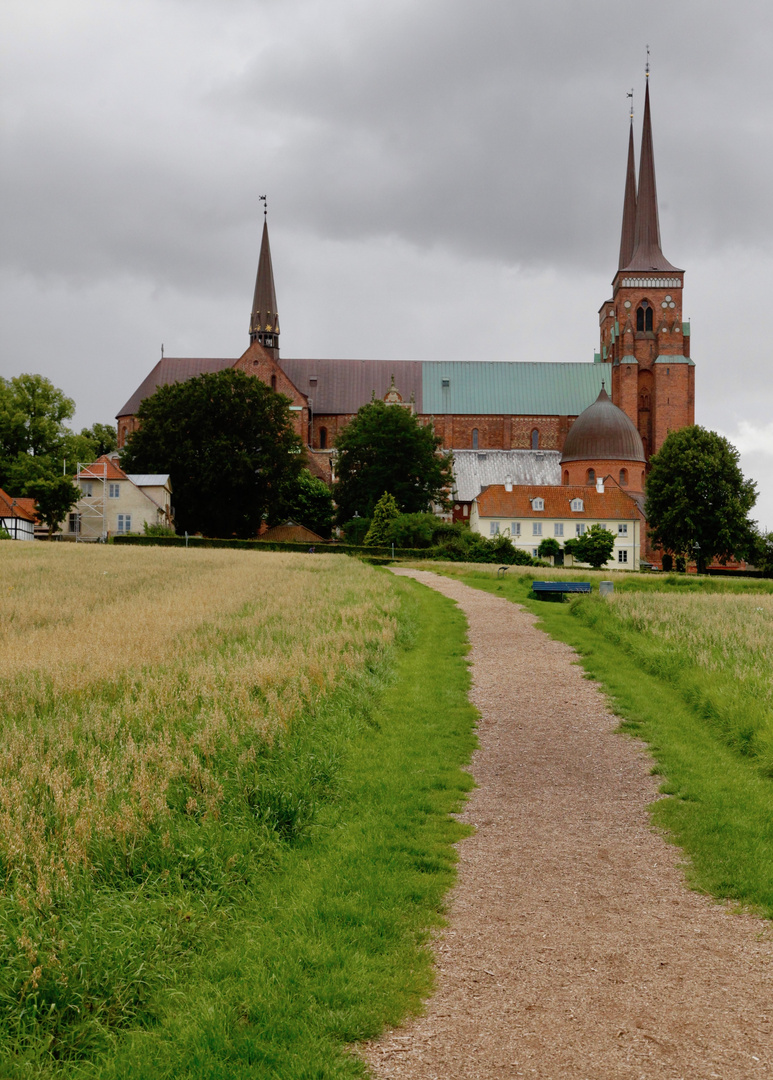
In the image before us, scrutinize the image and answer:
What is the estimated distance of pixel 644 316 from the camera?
86.1 metres

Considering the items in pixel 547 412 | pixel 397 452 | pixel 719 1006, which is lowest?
pixel 719 1006

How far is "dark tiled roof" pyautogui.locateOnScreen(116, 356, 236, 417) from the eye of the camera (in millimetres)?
88375

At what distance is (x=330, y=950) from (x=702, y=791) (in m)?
4.53

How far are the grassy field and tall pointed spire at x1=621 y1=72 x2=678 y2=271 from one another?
7761 centimetres

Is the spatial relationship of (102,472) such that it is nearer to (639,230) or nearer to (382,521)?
(382,521)

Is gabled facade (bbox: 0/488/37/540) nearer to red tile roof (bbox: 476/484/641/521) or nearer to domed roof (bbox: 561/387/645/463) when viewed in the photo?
red tile roof (bbox: 476/484/641/521)

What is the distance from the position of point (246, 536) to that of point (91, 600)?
4394 centimetres

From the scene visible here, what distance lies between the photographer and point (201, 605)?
19312 millimetres

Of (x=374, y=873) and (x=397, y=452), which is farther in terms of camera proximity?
(x=397, y=452)

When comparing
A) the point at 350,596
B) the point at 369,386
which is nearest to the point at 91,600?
the point at 350,596

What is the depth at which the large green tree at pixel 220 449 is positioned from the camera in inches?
2404

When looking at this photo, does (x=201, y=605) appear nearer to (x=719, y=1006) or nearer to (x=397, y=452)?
(x=719, y=1006)

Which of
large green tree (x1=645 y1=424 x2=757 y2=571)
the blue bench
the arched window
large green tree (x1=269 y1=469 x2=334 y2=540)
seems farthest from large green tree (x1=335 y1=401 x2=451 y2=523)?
the blue bench

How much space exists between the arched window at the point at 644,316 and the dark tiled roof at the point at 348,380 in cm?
2153
